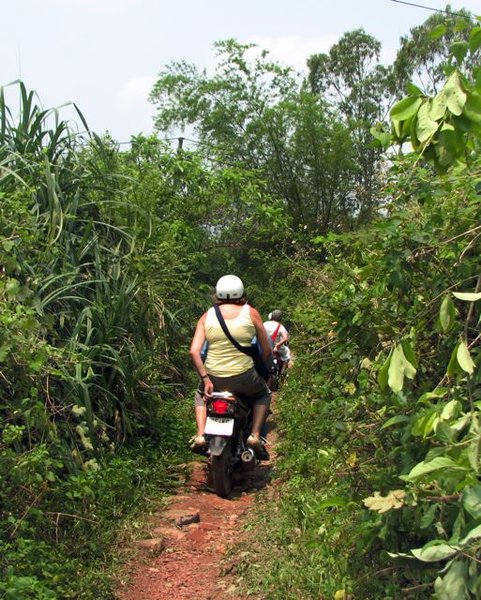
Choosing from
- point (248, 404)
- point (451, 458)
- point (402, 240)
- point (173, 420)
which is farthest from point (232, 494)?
point (451, 458)

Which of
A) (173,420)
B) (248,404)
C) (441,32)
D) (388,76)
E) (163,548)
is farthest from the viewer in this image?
(388,76)

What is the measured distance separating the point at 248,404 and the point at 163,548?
68.3 inches

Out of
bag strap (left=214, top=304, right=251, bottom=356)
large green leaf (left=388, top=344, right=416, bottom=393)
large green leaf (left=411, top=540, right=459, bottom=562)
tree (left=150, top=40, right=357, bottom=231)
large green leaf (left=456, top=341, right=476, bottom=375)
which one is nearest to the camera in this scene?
large green leaf (left=411, top=540, right=459, bottom=562)

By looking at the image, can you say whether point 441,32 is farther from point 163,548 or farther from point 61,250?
point 61,250

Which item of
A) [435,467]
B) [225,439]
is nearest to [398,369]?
[435,467]

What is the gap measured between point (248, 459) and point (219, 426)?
1.48ft

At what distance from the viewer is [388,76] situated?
29.0 m

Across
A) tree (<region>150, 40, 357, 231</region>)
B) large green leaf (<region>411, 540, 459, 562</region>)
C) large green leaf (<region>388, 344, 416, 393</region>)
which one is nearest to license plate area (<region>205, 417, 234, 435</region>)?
large green leaf (<region>388, 344, 416, 393</region>)

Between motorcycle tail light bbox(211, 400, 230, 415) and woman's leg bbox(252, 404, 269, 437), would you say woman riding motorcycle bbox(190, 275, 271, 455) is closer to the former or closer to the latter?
woman's leg bbox(252, 404, 269, 437)

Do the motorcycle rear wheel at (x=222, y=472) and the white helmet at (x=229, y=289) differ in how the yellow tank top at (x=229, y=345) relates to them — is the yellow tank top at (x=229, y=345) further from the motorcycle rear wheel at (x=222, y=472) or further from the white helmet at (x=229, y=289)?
the motorcycle rear wheel at (x=222, y=472)

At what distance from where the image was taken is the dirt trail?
155 inches

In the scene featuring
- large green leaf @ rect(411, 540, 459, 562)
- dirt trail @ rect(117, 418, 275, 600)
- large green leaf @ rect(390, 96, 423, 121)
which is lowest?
dirt trail @ rect(117, 418, 275, 600)

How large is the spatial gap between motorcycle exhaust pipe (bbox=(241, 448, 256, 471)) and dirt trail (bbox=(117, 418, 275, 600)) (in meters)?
0.20

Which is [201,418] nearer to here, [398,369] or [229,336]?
[229,336]
